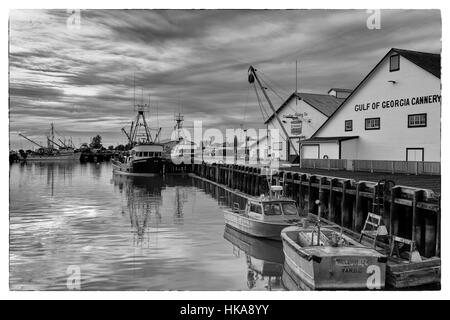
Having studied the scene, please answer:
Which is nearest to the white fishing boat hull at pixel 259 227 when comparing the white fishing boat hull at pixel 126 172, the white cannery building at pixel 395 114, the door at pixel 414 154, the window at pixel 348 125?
the white cannery building at pixel 395 114

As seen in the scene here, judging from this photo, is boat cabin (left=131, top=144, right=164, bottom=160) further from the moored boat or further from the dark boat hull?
the dark boat hull

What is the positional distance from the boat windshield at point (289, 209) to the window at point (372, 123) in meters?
15.7

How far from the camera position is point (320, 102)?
53812mm

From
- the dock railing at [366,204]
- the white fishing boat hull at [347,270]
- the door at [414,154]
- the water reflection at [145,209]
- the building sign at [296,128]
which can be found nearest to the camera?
the white fishing boat hull at [347,270]

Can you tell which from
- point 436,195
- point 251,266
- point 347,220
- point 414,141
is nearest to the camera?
point 436,195

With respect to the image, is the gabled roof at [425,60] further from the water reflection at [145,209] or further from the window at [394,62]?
the water reflection at [145,209]

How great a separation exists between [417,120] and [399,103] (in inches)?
87.6

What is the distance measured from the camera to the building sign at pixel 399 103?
31.3 m

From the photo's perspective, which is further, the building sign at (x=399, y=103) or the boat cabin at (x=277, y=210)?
the building sign at (x=399, y=103)

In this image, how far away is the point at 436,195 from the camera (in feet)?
54.6

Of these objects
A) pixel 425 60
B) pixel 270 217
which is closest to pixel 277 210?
pixel 270 217
